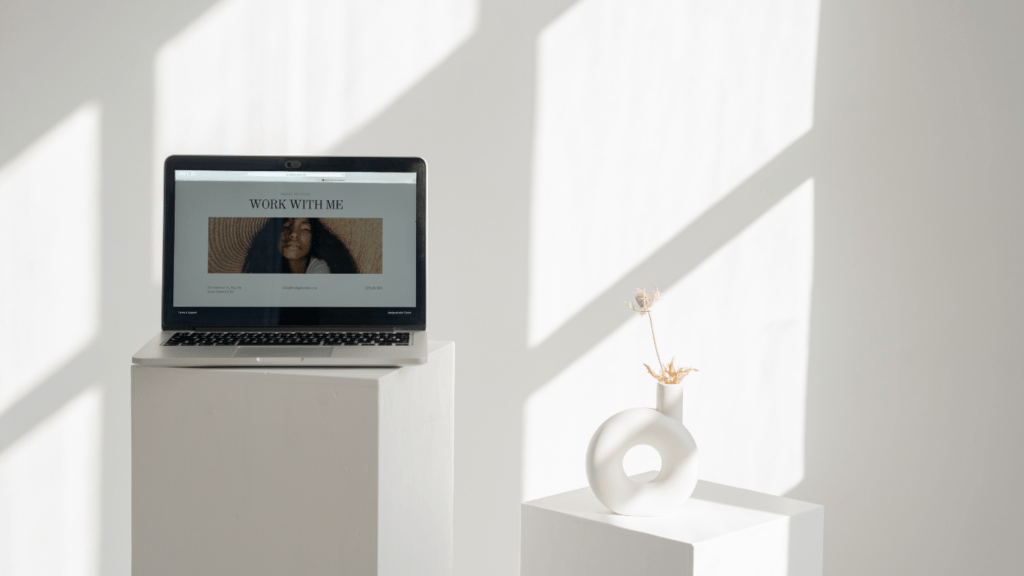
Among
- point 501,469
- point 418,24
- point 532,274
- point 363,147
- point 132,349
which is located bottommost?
point 501,469

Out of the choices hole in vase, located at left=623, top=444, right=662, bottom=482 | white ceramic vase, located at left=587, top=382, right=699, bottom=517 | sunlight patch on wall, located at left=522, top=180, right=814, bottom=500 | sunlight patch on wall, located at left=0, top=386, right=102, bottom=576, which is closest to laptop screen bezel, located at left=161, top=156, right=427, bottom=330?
white ceramic vase, located at left=587, top=382, right=699, bottom=517

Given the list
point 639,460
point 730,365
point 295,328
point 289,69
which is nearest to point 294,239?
point 295,328

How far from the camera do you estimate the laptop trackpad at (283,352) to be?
115cm

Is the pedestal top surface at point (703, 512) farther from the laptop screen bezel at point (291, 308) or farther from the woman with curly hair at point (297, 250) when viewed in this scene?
the woman with curly hair at point (297, 250)

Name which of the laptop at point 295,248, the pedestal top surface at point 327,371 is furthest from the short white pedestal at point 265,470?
the laptop at point 295,248

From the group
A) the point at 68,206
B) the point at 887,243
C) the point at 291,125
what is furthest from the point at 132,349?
the point at 887,243

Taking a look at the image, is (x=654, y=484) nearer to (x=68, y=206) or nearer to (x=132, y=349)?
(x=132, y=349)

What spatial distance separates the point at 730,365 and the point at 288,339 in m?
1.24

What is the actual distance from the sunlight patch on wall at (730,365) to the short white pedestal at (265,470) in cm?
89

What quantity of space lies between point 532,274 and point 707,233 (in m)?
0.47

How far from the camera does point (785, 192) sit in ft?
6.86

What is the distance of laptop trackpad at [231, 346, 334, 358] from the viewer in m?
1.15

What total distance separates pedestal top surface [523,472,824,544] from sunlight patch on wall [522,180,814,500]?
14.9 inches

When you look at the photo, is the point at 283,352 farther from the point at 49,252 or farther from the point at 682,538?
the point at 49,252
